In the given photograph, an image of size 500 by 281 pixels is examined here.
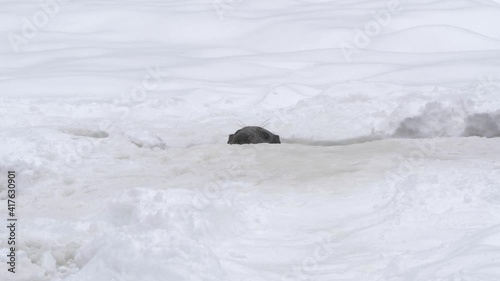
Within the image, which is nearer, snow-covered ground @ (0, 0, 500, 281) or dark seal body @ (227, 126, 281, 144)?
snow-covered ground @ (0, 0, 500, 281)

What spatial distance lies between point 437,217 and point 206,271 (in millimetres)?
1572

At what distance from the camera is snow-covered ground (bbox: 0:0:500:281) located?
4.46m

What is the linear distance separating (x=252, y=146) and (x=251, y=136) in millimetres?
352

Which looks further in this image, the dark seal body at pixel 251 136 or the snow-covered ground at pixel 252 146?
the dark seal body at pixel 251 136

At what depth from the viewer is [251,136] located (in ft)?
25.1

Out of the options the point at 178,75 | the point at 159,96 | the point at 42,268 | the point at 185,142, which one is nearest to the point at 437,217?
the point at 42,268

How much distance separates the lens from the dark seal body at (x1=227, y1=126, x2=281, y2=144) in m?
7.63

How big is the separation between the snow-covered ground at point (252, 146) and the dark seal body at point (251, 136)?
0.87ft

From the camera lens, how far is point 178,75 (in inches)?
458

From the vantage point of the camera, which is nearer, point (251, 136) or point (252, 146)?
point (252, 146)

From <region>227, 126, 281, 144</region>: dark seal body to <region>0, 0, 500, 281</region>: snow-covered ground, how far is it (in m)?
0.26

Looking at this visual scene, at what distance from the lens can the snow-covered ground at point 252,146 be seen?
4461mm

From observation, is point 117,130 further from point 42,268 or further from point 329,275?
point 329,275

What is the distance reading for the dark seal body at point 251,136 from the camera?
7.63 m
